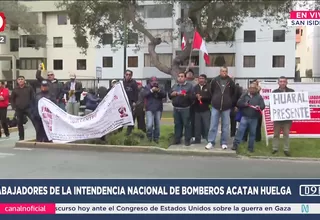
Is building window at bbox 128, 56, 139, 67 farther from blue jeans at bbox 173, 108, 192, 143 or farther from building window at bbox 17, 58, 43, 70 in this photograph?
blue jeans at bbox 173, 108, 192, 143

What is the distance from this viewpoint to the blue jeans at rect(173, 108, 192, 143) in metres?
10.5

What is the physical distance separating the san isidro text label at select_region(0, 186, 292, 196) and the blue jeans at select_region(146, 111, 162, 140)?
27.8ft

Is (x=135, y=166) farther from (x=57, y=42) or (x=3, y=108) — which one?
(x=57, y=42)

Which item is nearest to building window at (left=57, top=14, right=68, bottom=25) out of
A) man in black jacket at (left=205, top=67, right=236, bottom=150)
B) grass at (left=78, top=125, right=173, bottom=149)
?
grass at (left=78, top=125, right=173, bottom=149)

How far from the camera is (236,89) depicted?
1023 cm

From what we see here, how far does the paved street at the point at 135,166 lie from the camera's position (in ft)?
25.0

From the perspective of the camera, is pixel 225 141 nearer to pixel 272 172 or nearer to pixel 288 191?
pixel 272 172

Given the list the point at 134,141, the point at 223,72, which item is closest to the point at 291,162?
the point at 223,72

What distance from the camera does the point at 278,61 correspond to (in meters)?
51.6

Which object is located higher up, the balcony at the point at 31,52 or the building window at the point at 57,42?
the building window at the point at 57,42

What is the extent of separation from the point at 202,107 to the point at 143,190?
8.22 metres

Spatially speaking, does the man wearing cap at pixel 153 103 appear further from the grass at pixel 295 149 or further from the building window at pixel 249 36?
the building window at pixel 249 36

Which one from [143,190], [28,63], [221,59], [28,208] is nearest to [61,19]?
[28,63]

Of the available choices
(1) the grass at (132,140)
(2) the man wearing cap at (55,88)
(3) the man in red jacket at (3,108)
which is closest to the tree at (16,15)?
(3) the man in red jacket at (3,108)
